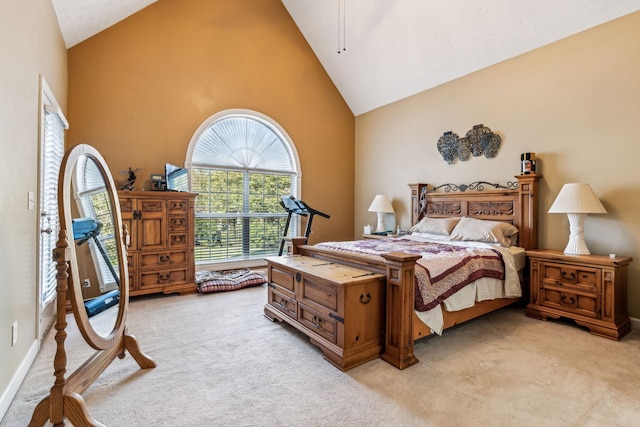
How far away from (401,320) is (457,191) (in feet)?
9.55

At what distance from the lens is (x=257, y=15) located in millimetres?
5195

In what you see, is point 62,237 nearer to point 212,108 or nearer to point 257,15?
point 212,108

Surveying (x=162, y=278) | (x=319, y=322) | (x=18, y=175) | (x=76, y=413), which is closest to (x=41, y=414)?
(x=76, y=413)

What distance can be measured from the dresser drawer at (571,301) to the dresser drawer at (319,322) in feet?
7.85

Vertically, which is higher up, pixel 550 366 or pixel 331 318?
pixel 331 318

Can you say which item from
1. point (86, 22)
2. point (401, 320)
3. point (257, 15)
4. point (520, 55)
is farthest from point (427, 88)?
point (86, 22)

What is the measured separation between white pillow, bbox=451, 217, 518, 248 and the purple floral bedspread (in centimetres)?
38

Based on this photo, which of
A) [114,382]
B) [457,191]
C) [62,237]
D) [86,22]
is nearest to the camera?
[62,237]

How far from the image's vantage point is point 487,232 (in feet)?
11.9

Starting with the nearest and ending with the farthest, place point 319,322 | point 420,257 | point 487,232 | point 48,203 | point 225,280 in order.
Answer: point 420,257, point 319,322, point 48,203, point 487,232, point 225,280

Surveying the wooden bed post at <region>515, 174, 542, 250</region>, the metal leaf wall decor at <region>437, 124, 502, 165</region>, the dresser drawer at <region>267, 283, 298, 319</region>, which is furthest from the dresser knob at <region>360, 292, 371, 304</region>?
the metal leaf wall decor at <region>437, 124, 502, 165</region>

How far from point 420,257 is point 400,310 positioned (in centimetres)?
41

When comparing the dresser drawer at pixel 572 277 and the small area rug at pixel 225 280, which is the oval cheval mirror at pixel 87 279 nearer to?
the small area rug at pixel 225 280

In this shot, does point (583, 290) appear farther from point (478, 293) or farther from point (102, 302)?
point (102, 302)
